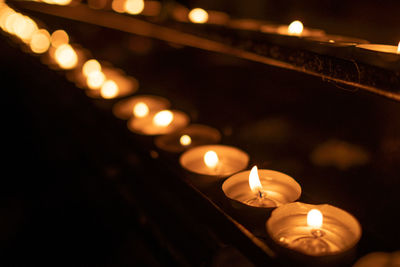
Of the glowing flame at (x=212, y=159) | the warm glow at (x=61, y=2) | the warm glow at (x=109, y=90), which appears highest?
the warm glow at (x=61, y=2)

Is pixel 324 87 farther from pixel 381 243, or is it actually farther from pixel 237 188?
pixel 381 243

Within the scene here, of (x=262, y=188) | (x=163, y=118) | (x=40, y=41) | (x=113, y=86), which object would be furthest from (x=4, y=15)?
(x=262, y=188)

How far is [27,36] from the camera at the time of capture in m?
3.60

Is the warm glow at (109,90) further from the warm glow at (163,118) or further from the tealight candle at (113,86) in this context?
the warm glow at (163,118)

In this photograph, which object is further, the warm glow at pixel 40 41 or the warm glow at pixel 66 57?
the warm glow at pixel 40 41

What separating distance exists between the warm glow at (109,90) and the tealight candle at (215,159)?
857mm

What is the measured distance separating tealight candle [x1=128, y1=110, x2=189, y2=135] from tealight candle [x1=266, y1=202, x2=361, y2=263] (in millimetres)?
704

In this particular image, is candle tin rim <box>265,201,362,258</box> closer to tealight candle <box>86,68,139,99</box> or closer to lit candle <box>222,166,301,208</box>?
lit candle <box>222,166,301,208</box>

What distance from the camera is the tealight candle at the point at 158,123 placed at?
5.13ft

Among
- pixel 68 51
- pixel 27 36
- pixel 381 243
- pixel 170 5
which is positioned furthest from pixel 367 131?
pixel 27 36

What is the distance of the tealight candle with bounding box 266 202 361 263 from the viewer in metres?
0.89

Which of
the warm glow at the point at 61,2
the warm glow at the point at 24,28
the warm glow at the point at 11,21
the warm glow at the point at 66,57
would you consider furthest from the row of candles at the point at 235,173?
the warm glow at the point at 11,21

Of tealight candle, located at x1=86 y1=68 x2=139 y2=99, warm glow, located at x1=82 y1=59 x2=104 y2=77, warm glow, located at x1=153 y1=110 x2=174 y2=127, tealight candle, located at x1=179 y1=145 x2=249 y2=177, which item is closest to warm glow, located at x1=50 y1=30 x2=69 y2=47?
warm glow, located at x1=82 y1=59 x2=104 y2=77

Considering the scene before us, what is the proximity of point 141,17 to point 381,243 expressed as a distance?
177cm
